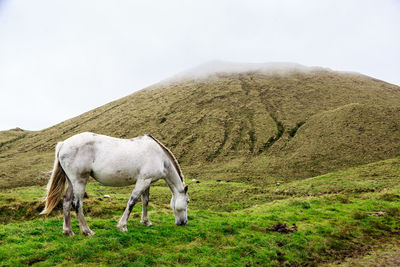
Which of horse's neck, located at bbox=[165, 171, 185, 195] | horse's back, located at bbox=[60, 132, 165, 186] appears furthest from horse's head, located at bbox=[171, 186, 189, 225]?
horse's back, located at bbox=[60, 132, 165, 186]

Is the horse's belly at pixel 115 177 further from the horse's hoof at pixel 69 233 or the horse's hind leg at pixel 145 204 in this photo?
the horse's hoof at pixel 69 233

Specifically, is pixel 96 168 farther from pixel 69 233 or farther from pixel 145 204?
pixel 145 204

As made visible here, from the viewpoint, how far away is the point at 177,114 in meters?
72.2

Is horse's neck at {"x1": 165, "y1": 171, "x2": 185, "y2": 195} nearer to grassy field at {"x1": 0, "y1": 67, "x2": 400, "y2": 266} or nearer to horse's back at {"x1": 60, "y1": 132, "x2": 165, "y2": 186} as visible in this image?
horse's back at {"x1": 60, "y1": 132, "x2": 165, "y2": 186}

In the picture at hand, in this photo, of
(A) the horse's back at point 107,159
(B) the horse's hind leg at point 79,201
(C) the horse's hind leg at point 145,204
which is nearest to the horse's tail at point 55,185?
(A) the horse's back at point 107,159

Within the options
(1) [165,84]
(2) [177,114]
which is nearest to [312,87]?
(2) [177,114]

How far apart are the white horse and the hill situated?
28502 millimetres

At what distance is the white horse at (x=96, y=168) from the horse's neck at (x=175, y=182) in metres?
0.71

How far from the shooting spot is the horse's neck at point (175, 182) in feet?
31.9

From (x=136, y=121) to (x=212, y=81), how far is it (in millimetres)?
39538

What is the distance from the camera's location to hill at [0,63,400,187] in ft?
139

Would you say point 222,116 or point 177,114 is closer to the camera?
point 222,116

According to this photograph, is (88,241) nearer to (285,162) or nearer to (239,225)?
(239,225)

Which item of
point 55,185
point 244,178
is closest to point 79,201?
point 55,185
